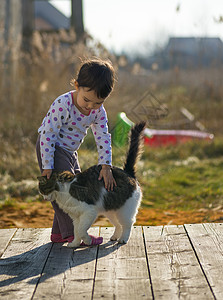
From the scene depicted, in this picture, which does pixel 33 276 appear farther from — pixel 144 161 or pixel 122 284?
pixel 144 161

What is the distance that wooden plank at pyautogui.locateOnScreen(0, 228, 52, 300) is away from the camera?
7.64 feet

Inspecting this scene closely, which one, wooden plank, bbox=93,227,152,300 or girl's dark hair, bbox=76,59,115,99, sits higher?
girl's dark hair, bbox=76,59,115,99

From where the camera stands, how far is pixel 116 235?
10.5 feet

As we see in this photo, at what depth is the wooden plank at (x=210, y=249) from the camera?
7.80ft

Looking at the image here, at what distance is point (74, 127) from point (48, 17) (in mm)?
25667

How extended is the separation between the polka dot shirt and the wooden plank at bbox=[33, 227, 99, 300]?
617mm

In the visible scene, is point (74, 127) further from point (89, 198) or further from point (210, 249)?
point (210, 249)

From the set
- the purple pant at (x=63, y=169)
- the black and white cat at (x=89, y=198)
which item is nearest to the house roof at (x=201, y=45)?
the purple pant at (x=63, y=169)

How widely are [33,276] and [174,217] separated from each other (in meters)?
2.33

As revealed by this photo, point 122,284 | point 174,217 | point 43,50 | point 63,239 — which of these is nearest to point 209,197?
point 174,217

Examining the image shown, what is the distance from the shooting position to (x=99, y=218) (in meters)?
4.66

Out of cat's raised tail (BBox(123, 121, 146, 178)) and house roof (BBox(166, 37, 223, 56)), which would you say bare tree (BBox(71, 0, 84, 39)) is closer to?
house roof (BBox(166, 37, 223, 56))

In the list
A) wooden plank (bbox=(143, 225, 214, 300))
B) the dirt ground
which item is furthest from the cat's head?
the dirt ground

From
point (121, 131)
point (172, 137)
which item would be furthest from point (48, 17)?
point (121, 131)
